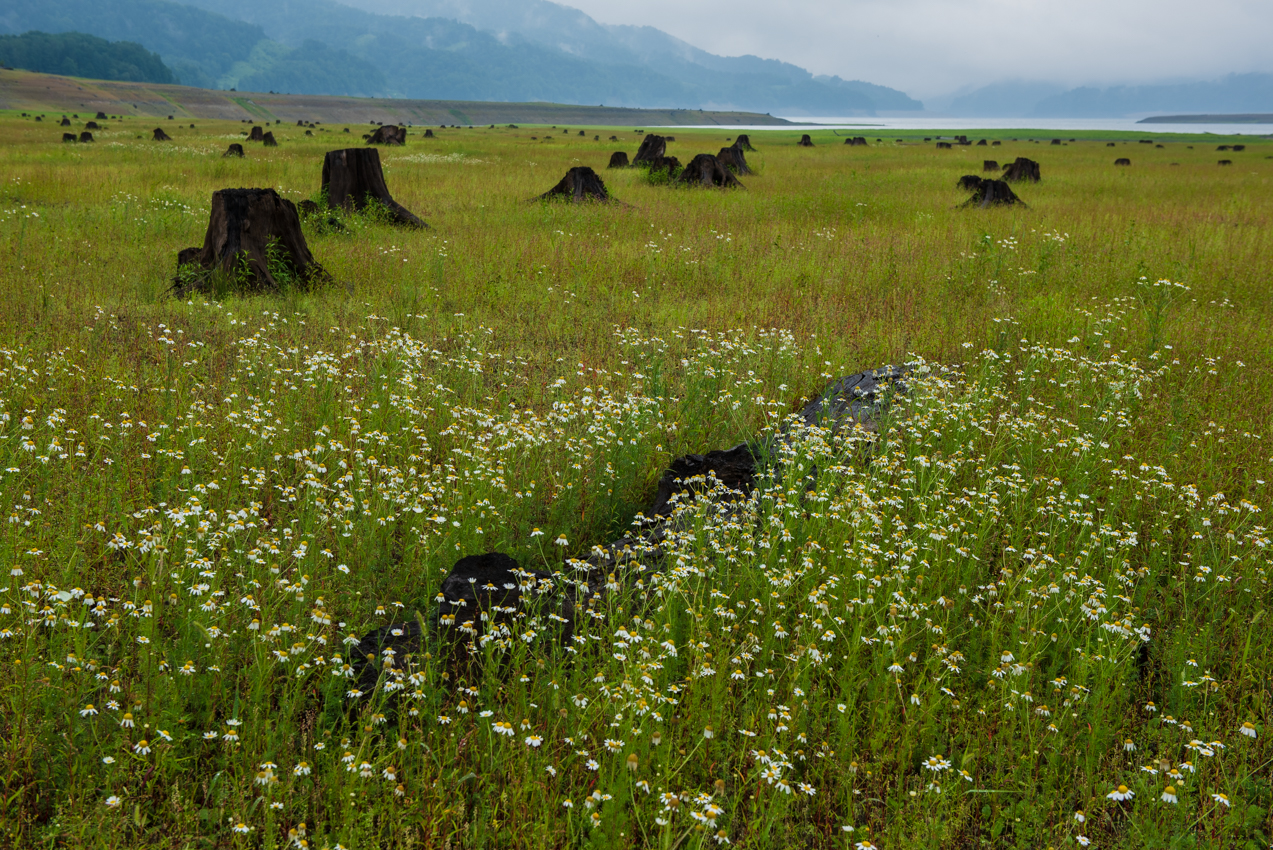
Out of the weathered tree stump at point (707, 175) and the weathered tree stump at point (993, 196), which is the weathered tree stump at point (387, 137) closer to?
the weathered tree stump at point (707, 175)

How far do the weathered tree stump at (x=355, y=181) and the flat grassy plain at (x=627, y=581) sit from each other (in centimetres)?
512

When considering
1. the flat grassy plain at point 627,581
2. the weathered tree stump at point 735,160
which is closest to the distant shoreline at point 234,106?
the weathered tree stump at point 735,160

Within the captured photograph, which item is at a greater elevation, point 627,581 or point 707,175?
point 707,175

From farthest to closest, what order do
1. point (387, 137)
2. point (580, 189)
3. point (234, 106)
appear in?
point (234, 106) < point (387, 137) < point (580, 189)

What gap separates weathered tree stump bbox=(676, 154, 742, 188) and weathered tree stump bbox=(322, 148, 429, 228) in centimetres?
1007

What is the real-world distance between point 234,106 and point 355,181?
4747 inches

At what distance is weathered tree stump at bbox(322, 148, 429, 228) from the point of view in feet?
48.2

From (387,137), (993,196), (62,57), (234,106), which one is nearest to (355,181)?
(993,196)

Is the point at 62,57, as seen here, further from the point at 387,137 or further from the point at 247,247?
the point at 247,247

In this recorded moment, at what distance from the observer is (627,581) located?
401 cm

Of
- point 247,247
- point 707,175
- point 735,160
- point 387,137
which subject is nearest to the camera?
point 247,247

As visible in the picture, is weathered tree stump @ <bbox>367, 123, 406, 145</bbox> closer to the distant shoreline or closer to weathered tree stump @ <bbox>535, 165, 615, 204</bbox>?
weathered tree stump @ <bbox>535, 165, 615, 204</bbox>

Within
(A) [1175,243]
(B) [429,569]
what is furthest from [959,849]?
(A) [1175,243]

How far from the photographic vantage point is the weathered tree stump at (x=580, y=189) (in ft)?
58.5
